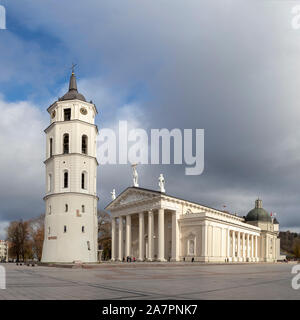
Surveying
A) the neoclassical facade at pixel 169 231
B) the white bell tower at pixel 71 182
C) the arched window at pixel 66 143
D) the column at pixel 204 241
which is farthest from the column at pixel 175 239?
the arched window at pixel 66 143

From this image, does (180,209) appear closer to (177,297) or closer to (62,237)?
(62,237)

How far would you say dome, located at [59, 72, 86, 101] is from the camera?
50644 mm

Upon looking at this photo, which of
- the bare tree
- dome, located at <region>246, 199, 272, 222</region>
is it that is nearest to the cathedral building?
dome, located at <region>246, 199, 272, 222</region>

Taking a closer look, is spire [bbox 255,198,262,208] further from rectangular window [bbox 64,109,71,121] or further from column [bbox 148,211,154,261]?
rectangular window [bbox 64,109,71,121]

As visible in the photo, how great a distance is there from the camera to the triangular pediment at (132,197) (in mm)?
72256

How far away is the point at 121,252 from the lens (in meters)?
81.1

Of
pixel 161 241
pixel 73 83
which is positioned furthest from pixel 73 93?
pixel 161 241

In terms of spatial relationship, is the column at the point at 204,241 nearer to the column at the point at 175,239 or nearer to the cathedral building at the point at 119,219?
the cathedral building at the point at 119,219

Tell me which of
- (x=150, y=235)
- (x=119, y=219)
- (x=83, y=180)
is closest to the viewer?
(x=83, y=180)

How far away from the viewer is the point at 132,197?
7869 centimetres

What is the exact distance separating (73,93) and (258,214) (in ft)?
279

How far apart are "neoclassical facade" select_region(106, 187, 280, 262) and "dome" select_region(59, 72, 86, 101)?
25.5 metres

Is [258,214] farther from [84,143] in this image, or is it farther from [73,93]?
[73,93]
